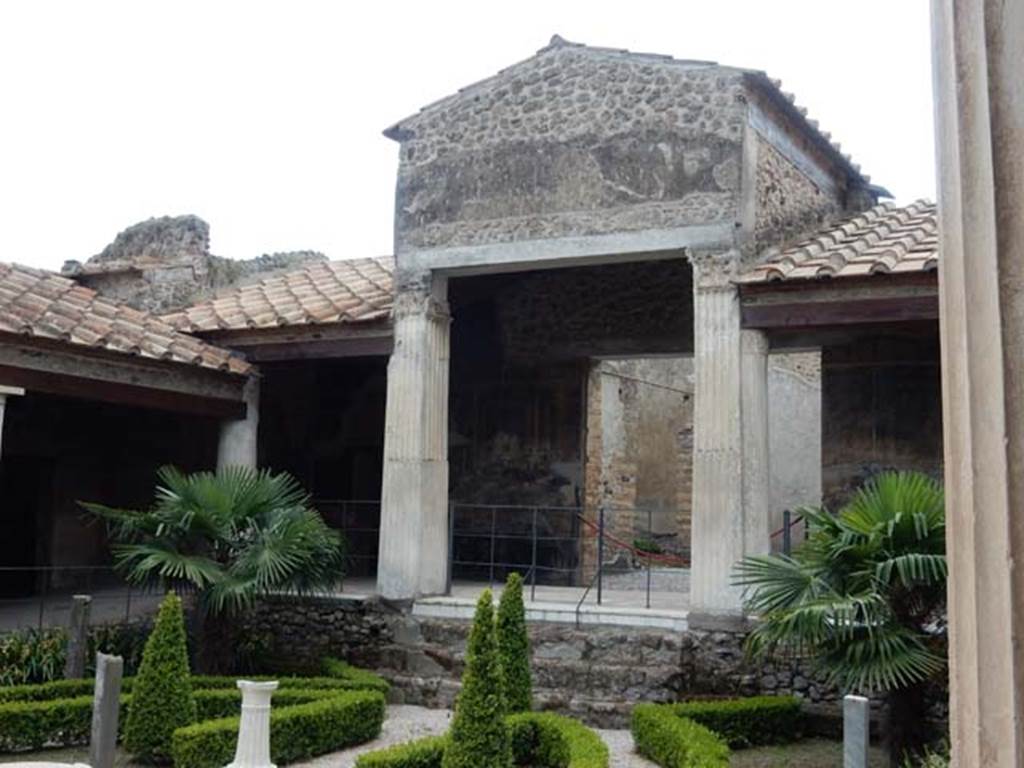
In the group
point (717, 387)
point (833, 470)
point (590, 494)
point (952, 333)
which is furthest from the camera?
point (590, 494)

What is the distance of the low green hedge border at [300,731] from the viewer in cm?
745

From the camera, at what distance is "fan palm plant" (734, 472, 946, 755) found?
653cm

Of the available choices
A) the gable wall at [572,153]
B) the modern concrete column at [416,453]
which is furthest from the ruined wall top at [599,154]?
the modern concrete column at [416,453]

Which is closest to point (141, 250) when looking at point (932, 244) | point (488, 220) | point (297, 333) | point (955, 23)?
point (297, 333)

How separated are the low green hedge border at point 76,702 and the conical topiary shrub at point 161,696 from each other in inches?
17.2

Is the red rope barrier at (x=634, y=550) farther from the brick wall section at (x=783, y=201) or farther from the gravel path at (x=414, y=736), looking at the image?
→ the brick wall section at (x=783, y=201)

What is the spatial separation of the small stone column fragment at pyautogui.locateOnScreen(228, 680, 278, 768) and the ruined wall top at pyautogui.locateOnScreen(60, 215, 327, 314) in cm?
891

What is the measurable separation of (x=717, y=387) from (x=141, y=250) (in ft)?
32.9

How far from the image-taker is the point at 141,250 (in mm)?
16219

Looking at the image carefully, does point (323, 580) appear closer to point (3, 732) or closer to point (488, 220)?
point (3, 732)

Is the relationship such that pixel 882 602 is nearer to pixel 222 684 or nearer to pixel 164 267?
pixel 222 684

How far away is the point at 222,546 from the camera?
9.88 metres

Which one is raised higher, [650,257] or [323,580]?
[650,257]

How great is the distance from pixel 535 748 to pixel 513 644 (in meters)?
0.75
